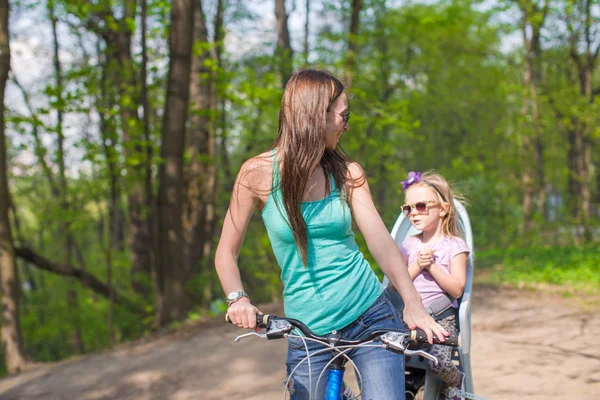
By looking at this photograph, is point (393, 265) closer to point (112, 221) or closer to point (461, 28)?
point (112, 221)

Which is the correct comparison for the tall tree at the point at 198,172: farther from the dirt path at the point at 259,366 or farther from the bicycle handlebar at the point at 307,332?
the bicycle handlebar at the point at 307,332

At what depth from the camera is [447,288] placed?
10.5 ft

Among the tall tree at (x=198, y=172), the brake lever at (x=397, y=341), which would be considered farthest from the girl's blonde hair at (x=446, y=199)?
the tall tree at (x=198, y=172)

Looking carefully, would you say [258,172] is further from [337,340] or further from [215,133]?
[215,133]

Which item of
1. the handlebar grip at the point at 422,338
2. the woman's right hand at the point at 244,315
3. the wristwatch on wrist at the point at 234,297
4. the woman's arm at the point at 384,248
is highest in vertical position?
the woman's arm at the point at 384,248

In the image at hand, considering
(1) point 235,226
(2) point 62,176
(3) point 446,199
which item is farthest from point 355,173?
(2) point 62,176

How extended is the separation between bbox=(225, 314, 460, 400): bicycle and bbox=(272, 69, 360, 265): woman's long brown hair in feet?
0.76

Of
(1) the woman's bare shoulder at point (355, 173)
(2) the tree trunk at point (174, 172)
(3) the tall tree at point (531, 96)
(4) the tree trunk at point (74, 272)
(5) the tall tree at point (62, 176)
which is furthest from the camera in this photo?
(3) the tall tree at point (531, 96)

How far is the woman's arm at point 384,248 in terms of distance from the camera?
217 centimetres

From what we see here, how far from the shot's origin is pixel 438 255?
3.32 meters

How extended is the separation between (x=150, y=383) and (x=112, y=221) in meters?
5.33

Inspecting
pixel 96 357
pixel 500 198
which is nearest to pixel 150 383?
pixel 96 357

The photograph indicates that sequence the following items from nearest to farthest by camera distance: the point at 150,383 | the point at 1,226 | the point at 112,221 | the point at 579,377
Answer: the point at 579,377, the point at 150,383, the point at 1,226, the point at 112,221

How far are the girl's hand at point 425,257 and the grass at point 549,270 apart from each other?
22.5ft
